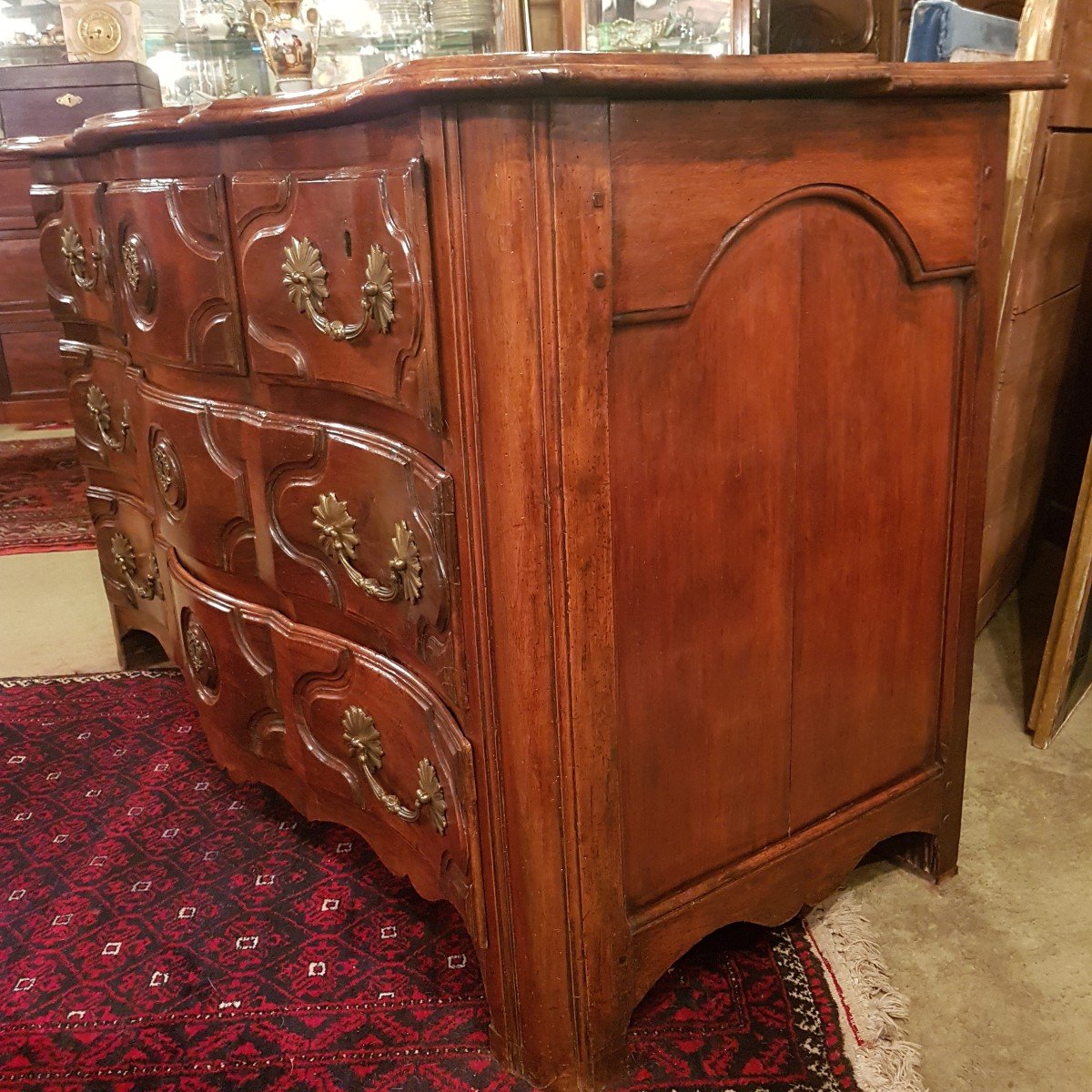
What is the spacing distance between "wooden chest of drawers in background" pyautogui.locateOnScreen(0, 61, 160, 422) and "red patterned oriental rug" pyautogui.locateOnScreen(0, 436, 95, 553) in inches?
11.8

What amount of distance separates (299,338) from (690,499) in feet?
1.61

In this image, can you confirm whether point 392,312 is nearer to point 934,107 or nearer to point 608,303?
point 608,303

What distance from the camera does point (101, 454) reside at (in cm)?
212

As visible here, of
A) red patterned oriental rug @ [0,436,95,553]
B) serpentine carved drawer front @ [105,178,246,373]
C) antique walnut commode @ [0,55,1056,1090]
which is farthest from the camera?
red patterned oriental rug @ [0,436,95,553]

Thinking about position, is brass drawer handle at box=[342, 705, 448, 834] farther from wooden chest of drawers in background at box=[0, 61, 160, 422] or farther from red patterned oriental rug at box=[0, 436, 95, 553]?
wooden chest of drawers in background at box=[0, 61, 160, 422]

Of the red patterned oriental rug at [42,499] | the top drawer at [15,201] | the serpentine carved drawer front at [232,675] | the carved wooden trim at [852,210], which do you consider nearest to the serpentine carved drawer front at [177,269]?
the serpentine carved drawer front at [232,675]

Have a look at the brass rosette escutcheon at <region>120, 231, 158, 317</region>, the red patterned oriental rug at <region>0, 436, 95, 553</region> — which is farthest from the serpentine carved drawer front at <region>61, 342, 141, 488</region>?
the red patterned oriental rug at <region>0, 436, 95, 553</region>

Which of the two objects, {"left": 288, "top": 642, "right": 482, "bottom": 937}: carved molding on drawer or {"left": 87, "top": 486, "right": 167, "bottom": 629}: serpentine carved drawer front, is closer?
{"left": 288, "top": 642, "right": 482, "bottom": 937}: carved molding on drawer

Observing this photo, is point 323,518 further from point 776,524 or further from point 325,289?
point 776,524

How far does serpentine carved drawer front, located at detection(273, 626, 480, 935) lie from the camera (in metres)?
1.24

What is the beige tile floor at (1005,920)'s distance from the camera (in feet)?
4.20

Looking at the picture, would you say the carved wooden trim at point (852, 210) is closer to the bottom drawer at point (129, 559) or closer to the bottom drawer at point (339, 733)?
the bottom drawer at point (339, 733)

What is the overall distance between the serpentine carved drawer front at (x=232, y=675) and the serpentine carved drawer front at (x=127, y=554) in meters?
0.37

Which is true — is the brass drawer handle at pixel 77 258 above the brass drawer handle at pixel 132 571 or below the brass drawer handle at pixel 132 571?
above
